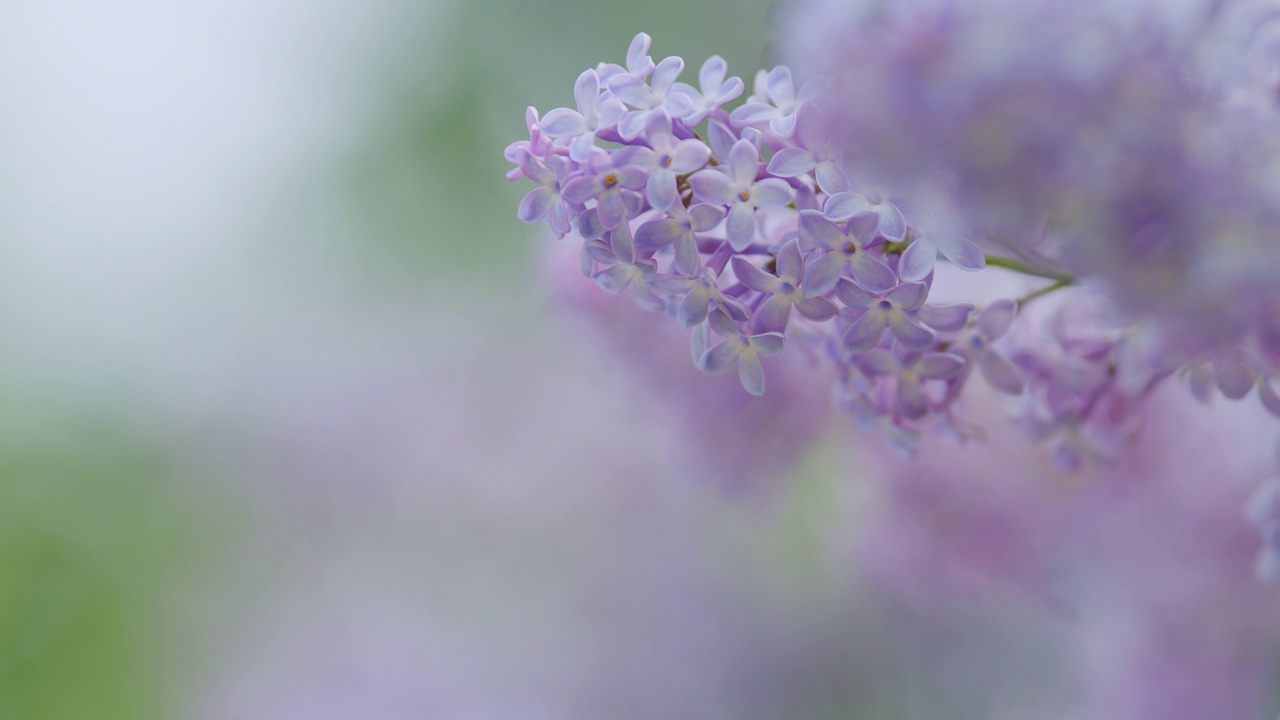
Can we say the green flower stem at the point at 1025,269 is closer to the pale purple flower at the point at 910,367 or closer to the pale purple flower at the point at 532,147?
the pale purple flower at the point at 910,367

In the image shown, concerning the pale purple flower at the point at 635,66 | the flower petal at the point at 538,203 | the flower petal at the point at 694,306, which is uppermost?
the pale purple flower at the point at 635,66

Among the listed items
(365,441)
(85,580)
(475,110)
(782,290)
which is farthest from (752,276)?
(475,110)

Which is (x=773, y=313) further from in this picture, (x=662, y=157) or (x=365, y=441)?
(x=365, y=441)

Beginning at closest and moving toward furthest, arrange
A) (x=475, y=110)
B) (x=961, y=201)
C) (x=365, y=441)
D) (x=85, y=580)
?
(x=961, y=201), (x=365, y=441), (x=85, y=580), (x=475, y=110)

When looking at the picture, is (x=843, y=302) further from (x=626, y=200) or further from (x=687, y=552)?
(x=687, y=552)

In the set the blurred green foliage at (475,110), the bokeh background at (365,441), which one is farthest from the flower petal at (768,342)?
the blurred green foliage at (475,110)

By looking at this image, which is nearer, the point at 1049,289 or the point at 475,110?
the point at 1049,289
